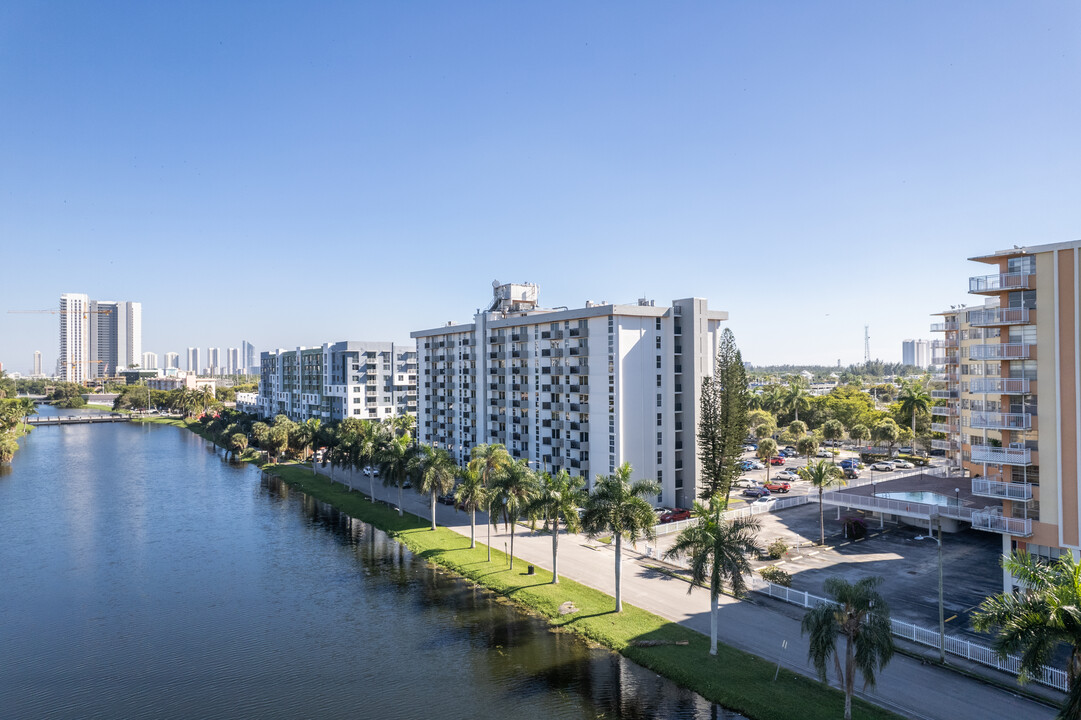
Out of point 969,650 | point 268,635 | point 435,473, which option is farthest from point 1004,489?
point 268,635

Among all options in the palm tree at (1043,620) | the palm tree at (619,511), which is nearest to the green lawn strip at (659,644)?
the palm tree at (619,511)

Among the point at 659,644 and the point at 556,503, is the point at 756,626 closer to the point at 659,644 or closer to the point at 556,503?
the point at 659,644

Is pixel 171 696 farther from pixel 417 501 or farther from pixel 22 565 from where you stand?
pixel 417 501

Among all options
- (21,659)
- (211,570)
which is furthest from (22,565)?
(21,659)

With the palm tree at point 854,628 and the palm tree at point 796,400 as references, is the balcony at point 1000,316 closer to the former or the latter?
the palm tree at point 854,628

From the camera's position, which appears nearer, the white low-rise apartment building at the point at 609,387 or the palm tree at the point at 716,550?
the palm tree at the point at 716,550

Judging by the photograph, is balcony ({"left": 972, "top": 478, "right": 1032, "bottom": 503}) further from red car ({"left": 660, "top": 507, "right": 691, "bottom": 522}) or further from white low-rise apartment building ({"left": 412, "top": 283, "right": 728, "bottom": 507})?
white low-rise apartment building ({"left": 412, "top": 283, "right": 728, "bottom": 507})
